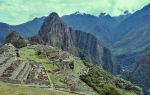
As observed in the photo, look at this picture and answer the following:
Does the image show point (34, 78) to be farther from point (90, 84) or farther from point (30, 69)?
point (90, 84)

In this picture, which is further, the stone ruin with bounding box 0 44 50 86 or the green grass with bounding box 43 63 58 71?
the green grass with bounding box 43 63 58 71

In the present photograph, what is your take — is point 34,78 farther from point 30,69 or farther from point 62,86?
point 30,69

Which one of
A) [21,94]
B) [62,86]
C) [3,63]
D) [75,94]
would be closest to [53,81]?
[62,86]

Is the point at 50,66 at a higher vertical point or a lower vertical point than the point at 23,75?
higher

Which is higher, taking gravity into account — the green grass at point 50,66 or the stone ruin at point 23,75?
the green grass at point 50,66

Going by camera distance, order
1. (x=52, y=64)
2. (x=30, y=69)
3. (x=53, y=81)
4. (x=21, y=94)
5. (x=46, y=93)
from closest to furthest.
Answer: (x=21, y=94), (x=46, y=93), (x=53, y=81), (x=30, y=69), (x=52, y=64)

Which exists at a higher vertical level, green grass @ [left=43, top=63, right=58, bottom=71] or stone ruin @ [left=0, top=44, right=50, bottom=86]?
green grass @ [left=43, top=63, right=58, bottom=71]

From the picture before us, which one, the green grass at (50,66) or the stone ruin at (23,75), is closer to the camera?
the stone ruin at (23,75)

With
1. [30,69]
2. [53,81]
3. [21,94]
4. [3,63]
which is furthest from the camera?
[3,63]

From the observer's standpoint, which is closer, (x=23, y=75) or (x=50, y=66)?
(x=23, y=75)

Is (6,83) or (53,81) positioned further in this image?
(53,81)
